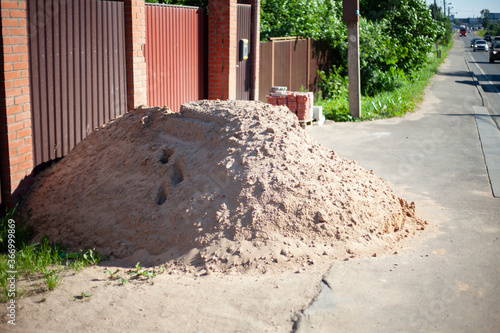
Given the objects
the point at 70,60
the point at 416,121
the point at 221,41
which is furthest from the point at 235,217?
the point at 416,121

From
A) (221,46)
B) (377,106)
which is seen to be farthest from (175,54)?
(377,106)

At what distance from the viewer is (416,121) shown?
14516 millimetres

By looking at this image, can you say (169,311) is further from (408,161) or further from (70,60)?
(408,161)

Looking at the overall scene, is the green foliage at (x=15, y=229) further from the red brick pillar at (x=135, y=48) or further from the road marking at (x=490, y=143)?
the road marking at (x=490, y=143)

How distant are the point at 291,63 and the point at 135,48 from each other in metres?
8.47

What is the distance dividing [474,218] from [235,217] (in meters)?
3.30

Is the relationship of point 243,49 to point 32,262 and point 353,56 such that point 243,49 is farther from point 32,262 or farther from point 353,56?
point 32,262

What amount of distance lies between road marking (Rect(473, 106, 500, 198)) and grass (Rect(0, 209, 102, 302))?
586cm

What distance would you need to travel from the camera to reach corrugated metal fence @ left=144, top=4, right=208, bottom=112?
886 centimetres

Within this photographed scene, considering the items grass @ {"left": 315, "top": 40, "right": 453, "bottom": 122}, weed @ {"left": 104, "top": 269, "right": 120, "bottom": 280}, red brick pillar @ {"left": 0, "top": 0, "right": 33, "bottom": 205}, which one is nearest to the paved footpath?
A: weed @ {"left": 104, "top": 269, "right": 120, "bottom": 280}

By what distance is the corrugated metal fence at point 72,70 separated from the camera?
6156 millimetres

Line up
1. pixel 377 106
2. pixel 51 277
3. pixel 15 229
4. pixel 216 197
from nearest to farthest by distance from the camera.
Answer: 1. pixel 51 277
2. pixel 216 197
3. pixel 15 229
4. pixel 377 106

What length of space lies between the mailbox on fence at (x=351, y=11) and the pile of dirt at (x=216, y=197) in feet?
29.4

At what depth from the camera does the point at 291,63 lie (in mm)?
15781
